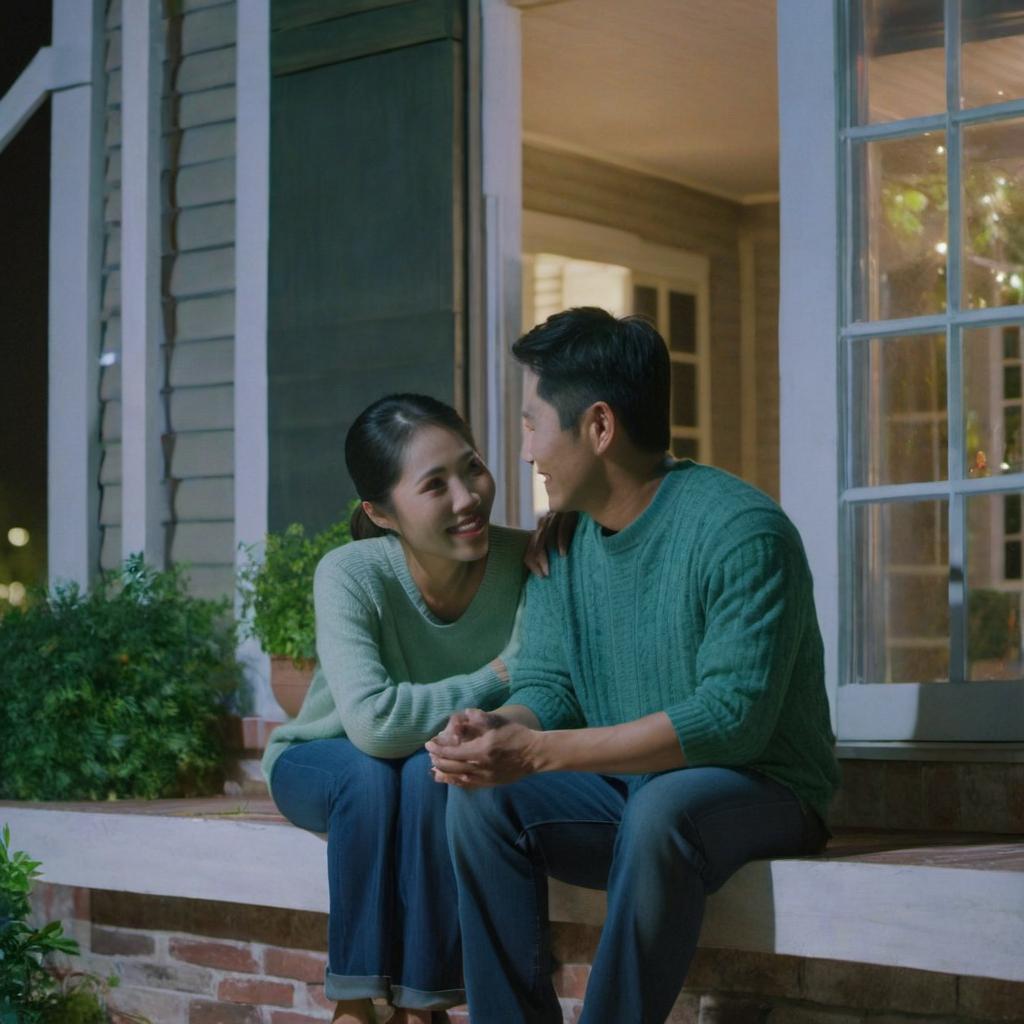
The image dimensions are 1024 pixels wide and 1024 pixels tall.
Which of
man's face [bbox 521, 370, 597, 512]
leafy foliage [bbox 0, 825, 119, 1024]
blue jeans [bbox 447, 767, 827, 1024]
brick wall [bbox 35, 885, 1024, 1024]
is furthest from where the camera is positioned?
leafy foliage [bbox 0, 825, 119, 1024]

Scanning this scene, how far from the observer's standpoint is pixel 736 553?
94.3 inches

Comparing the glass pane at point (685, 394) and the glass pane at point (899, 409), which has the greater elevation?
the glass pane at point (685, 394)

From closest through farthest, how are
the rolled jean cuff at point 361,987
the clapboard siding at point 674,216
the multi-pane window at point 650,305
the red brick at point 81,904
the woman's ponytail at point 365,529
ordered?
the rolled jean cuff at point 361,987 → the woman's ponytail at point 365,529 → the red brick at point 81,904 → the clapboard siding at point 674,216 → the multi-pane window at point 650,305

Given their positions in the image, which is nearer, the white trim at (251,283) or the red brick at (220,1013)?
the red brick at (220,1013)

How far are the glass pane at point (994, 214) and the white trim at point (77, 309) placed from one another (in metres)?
2.64

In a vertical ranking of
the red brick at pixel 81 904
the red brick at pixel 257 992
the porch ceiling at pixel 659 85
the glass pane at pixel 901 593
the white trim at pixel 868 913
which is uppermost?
the porch ceiling at pixel 659 85

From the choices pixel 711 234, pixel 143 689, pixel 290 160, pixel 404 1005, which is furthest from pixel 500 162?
pixel 711 234

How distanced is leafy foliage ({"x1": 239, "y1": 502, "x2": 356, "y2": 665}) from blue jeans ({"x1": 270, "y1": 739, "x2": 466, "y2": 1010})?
51.1 inches

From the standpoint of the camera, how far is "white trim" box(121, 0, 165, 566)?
468 centimetres

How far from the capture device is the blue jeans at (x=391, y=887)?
269 centimetres

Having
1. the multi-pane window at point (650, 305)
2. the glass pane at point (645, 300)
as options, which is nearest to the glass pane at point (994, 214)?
the multi-pane window at point (650, 305)

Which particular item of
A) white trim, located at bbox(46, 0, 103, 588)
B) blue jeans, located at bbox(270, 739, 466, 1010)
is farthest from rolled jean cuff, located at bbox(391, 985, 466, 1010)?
white trim, located at bbox(46, 0, 103, 588)

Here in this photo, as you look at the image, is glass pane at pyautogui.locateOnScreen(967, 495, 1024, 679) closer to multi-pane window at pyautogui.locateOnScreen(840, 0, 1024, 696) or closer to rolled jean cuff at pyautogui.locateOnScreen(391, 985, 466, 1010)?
multi-pane window at pyautogui.locateOnScreen(840, 0, 1024, 696)

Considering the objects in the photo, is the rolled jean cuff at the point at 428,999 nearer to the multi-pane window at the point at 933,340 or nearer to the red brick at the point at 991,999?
the red brick at the point at 991,999
